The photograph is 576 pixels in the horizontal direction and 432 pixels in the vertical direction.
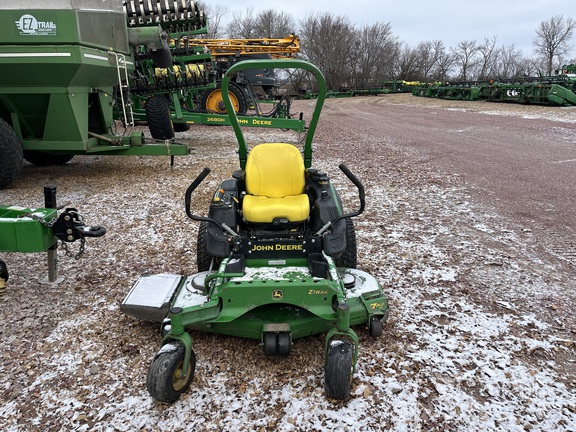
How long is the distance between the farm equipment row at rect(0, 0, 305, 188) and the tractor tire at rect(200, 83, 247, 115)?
204cm

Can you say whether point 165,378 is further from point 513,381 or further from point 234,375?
point 513,381

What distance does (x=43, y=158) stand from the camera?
8008 millimetres

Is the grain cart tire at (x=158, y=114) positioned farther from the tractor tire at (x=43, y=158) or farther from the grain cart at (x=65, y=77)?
the tractor tire at (x=43, y=158)

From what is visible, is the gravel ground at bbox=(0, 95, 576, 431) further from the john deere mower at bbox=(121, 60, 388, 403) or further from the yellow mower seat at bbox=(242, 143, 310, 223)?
the yellow mower seat at bbox=(242, 143, 310, 223)

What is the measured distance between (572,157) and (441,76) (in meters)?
61.3

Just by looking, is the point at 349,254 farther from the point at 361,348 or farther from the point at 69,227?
the point at 69,227

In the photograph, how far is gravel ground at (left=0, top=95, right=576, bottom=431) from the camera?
227cm

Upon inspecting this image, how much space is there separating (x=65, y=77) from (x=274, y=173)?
4.07 m

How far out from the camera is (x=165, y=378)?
7.25 ft

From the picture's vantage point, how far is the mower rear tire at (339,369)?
2.26 metres

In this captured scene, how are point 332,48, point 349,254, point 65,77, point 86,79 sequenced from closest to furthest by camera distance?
point 349,254 < point 65,77 < point 86,79 < point 332,48

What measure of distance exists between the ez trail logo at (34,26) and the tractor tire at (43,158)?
2.78m

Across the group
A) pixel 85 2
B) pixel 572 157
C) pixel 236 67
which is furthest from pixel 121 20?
pixel 572 157

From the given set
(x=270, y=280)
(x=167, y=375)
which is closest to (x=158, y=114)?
(x=270, y=280)
